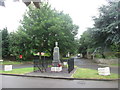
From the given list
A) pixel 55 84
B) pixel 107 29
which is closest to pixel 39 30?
pixel 107 29

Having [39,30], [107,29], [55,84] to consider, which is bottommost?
[55,84]

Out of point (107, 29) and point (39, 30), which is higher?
point (39, 30)

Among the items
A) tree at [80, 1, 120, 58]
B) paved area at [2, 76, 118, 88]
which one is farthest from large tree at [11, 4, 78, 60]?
paved area at [2, 76, 118, 88]

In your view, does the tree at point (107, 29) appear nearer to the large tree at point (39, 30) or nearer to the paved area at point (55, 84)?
the large tree at point (39, 30)

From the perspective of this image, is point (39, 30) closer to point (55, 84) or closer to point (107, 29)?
point (107, 29)

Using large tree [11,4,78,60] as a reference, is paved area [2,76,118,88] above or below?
below

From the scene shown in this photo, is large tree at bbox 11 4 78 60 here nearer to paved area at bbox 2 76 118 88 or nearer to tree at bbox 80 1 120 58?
tree at bbox 80 1 120 58

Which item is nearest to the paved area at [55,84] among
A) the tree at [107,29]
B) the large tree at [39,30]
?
the tree at [107,29]

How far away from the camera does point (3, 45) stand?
2583 centimetres

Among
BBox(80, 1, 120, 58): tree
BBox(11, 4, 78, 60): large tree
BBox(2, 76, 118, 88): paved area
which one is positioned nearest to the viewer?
BBox(2, 76, 118, 88): paved area

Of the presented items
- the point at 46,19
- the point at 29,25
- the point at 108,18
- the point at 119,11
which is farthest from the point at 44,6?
the point at 119,11

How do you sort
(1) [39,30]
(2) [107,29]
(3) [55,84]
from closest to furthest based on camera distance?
(3) [55,84]
(2) [107,29]
(1) [39,30]

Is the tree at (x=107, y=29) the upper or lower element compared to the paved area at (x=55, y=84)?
upper

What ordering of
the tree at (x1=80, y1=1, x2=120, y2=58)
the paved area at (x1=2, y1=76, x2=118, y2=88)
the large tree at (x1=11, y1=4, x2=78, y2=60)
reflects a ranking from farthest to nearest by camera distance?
the large tree at (x1=11, y1=4, x2=78, y2=60) < the tree at (x1=80, y1=1, x2=120, y2=58) < the paved area at (x1=2, y1=76, x2=118, y2=88)
